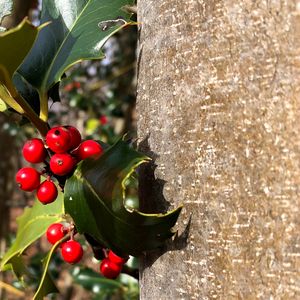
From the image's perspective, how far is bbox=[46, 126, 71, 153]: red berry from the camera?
0.79 meters

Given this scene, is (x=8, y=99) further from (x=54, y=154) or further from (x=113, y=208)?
(x=113, y=208)

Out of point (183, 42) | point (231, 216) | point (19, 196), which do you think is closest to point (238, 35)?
point (183, 42)

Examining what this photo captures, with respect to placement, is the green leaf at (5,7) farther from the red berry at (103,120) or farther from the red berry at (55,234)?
the red berry at (103,120)

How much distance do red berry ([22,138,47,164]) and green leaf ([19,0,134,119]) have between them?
0.22 feet

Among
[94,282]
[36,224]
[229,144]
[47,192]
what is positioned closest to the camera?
[229,144]

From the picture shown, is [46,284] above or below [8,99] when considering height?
below

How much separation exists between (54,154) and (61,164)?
0.12 feet

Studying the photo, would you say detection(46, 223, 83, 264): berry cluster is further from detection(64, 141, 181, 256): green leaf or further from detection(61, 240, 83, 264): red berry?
detection(64, 141, 181, 256): green leaf

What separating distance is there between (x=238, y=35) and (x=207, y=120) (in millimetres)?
100

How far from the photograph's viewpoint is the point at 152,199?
0.75 meters

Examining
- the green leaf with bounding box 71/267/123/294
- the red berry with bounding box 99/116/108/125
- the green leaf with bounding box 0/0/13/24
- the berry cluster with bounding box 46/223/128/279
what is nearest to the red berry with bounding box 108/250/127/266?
the berry cluster with bounding box 46/223/128/279

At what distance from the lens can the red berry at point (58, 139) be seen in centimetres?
79

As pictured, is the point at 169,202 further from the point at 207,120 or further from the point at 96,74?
the point at 96,74

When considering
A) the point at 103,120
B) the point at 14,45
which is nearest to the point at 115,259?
the point at 14,45
